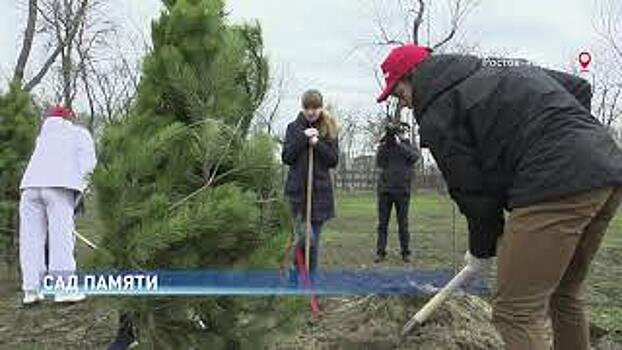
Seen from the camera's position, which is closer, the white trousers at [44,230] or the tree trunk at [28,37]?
the white trousers at [44,230]

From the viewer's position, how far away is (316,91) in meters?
6.97

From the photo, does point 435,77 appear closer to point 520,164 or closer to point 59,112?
point 520,164

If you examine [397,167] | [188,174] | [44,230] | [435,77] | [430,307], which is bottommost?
[430,307]

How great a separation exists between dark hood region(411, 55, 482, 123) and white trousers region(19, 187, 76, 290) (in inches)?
157

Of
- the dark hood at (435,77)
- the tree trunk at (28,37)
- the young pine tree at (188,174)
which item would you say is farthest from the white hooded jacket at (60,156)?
the tree trunk at (28,37)

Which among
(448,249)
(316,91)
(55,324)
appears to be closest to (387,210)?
(448,249)

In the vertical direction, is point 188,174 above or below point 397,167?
below

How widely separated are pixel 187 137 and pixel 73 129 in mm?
3387

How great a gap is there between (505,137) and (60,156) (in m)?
4.15

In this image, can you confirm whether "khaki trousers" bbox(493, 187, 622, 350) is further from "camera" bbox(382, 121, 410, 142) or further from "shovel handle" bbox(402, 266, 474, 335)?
"camera" bbox(382, 121, 410, 142)

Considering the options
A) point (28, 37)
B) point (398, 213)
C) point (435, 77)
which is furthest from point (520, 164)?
point (28, 37)

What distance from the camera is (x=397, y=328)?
5383 mm

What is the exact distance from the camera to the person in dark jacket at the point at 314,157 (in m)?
6.96

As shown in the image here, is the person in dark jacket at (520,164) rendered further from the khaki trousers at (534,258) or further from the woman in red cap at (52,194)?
the woman in red cap at (52,194)
